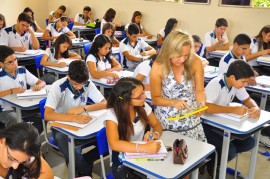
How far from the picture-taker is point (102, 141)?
2287 mm

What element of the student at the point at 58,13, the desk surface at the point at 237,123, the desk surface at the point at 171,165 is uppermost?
the student at the point at 58,13

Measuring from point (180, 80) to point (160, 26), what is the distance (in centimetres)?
498

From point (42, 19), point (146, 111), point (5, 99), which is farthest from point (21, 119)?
point (42, 19)

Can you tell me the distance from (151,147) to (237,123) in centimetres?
97

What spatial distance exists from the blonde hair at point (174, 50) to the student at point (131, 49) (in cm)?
245

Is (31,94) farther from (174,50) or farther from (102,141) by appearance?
(174,50)

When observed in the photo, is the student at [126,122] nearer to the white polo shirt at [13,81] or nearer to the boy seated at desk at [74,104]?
the boy seated at desk at [74,104]

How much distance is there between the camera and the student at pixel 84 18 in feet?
27.6

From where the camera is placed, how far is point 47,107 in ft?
8.78

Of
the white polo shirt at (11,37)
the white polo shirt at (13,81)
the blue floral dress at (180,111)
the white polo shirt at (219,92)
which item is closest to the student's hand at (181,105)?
the blue floral dress at (180,111)

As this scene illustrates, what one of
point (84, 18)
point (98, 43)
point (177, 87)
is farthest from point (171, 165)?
point (84, 18)

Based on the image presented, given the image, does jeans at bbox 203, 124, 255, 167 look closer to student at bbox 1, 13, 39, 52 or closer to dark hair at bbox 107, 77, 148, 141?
dark hair at bbox 107, 77, 148, 141

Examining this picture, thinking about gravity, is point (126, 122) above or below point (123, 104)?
below

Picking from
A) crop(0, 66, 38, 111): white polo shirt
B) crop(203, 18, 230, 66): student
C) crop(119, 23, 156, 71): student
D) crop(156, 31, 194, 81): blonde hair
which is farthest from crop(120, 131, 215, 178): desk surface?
crop(203, 18, 230, 66): student
